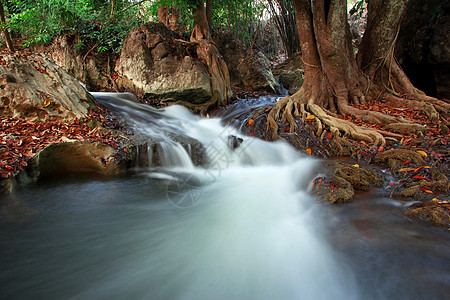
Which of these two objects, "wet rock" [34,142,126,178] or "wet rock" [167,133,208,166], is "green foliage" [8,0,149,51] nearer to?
"wet rock" [167,133,208,166]

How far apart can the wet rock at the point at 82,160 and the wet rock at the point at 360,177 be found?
12.0 ft

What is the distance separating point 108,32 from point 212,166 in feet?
24.8

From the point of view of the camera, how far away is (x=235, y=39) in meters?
12.5

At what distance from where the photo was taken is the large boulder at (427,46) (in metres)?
6.79

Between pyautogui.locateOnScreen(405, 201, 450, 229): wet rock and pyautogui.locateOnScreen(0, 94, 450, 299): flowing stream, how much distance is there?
0.13 m

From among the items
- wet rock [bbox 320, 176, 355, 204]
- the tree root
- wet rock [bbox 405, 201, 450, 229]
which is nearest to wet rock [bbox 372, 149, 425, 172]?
the tree root

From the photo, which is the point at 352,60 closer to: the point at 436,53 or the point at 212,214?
the point at 436,53

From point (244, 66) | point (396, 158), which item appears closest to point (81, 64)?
point (244, 66)

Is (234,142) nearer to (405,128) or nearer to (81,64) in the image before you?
(405,128)

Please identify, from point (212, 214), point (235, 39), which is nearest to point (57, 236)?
point (212, 214)

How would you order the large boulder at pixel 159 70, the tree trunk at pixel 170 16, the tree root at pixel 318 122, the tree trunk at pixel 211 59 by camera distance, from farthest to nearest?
the tree trunk at pixel 170 16
the tree trunk at pixel 211 59
the large boulder at pixel 159 70
the tree root at pixel 318 122

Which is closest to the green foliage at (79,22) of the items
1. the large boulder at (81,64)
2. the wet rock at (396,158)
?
the large boulder at (81,64)

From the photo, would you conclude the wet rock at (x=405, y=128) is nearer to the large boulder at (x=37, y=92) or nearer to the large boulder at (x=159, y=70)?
the large boulder at (x=159, y=70)

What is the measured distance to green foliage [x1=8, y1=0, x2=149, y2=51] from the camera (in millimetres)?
8609
